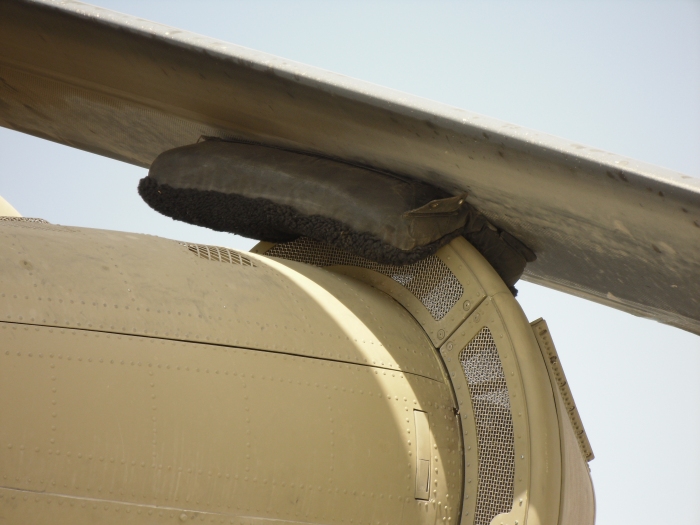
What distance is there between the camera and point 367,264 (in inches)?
221

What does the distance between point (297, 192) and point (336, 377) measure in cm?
145

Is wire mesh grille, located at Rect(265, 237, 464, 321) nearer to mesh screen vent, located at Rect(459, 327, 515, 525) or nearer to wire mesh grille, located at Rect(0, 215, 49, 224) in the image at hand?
mesh screen vent, located at Rect(459, 327, 515, 525)

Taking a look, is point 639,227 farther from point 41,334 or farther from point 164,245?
point 41,334

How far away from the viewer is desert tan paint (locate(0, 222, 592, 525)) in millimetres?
3729

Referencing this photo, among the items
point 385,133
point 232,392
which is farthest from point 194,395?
point 385,133

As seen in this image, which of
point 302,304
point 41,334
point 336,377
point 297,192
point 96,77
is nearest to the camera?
point 41,334

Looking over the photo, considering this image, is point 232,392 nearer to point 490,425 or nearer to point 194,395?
point 194,395

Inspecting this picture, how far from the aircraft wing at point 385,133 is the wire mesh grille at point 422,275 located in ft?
1.80

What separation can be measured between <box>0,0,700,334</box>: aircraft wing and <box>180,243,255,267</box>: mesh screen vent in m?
1.04

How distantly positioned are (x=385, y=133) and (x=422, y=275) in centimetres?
100

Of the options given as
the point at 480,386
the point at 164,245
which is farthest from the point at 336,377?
the point at 164,245

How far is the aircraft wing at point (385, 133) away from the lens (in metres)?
4.46

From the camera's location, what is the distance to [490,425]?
490 cm

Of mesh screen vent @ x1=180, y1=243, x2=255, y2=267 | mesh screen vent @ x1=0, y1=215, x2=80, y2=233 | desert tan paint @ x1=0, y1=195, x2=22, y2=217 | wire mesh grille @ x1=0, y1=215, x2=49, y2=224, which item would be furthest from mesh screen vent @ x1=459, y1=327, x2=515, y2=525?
desert tan paint @ x1=0, y1=195, x2=22, y2=217
